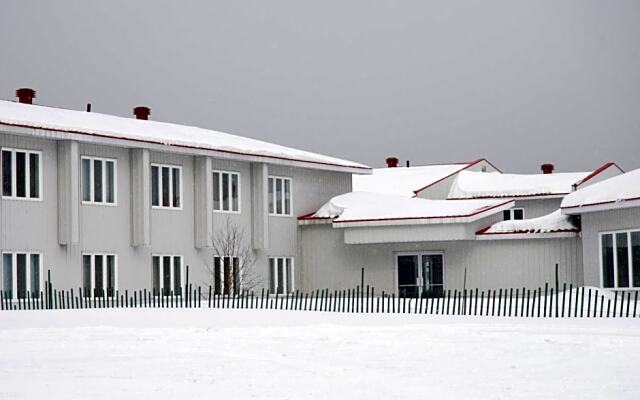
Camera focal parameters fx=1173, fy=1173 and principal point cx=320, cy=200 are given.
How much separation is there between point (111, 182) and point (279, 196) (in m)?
8.28

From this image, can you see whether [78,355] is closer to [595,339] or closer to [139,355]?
[139,355]

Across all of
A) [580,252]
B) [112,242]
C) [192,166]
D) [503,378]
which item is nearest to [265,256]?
[192,166]

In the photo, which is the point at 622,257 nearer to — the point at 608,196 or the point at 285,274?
the point at 608,196

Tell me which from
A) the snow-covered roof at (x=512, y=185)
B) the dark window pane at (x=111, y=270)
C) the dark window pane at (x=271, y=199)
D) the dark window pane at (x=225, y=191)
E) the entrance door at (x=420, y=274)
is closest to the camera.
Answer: the dark window pane at (x=111, y=270)

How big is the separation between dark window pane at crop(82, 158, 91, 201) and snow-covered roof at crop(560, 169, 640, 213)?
577 inches

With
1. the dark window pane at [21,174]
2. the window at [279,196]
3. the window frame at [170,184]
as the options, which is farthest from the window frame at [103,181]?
the window at [279,196]

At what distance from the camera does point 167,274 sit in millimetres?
37125

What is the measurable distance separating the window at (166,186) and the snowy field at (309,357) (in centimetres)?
1119

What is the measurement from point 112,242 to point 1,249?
13.3 ft

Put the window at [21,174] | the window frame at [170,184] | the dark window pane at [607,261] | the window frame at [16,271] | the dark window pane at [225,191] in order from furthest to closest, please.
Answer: the dark window pane at [225,191]
the window frame at [170,184]
the dark window pane at [607,261]
the window at [21,174]
the window frame at [16,271]

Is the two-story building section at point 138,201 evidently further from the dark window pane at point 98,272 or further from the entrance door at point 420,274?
the entrance door at point 420,274

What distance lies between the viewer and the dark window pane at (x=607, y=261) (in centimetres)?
3538

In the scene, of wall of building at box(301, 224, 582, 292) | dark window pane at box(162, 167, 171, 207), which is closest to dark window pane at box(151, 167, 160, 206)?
dark window pane at box(162, 167, 171, 207)

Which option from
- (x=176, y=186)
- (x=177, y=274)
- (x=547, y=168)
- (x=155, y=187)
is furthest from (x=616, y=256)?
(x=547, y=168)
